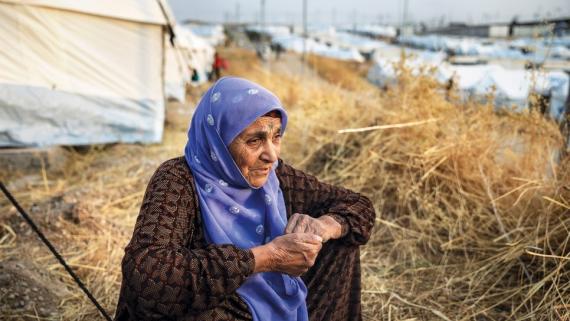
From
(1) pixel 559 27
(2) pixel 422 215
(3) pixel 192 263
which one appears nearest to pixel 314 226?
(3) pixel 192 263

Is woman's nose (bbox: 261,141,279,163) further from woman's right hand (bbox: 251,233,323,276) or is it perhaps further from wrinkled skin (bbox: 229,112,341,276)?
woman's right hand (bbox: 251,233,323,276)

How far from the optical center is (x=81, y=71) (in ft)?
18.7

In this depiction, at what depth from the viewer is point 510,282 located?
2533mm

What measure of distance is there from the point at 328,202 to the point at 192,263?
73 centimetres

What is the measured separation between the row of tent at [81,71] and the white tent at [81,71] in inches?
0.4

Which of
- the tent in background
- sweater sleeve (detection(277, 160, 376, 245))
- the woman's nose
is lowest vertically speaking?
the tent in background

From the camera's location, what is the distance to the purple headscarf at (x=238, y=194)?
1442 millimetres

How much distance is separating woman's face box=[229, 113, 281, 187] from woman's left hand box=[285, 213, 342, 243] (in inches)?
7.2

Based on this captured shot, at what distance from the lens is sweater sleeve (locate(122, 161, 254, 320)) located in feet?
4.03

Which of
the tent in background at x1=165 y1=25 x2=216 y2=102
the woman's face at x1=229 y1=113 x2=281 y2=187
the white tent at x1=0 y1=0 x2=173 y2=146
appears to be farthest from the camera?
the tent in background at x1=165 y1=25 x2=216 y2=102

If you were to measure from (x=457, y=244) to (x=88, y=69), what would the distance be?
480 cm

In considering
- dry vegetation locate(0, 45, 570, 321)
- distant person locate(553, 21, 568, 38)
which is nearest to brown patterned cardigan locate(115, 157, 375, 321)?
dry vegetation locate(0, 45, 570, 321)

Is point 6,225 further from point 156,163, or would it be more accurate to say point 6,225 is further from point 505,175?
point 505,175

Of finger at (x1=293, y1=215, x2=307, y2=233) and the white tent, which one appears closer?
finger at (x1=293, y1=215, x2=307, y2=233)
